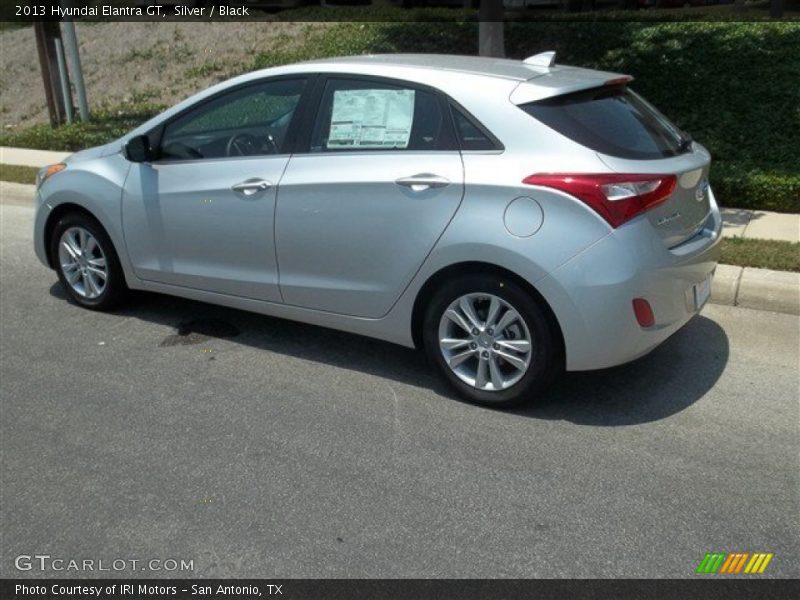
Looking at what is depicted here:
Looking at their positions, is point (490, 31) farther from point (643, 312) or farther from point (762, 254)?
point (643, 312)

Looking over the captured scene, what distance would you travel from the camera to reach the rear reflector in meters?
4.11

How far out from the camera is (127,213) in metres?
5.52

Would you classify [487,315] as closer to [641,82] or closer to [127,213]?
[127,213]

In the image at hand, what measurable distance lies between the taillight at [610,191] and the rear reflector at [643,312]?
1.26 ft

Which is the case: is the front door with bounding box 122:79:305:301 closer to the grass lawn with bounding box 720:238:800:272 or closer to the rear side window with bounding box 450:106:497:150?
the rear side window with bounding box 450:106:497:150

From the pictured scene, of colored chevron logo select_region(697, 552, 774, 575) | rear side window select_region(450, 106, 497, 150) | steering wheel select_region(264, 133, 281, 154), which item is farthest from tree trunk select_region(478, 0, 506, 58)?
colored chevron logo select_region(697, 552, 774, 575)

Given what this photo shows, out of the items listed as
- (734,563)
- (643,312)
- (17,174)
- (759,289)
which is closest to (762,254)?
(759,289)

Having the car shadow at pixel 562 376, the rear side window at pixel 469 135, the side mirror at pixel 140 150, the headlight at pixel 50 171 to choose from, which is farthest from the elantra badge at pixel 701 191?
the headlight at pixel 50 171

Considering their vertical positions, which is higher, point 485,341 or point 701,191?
point 701,191

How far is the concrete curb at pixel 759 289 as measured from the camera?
567cm

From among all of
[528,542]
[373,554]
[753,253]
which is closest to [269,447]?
[373,554]

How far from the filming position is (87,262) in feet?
19.3

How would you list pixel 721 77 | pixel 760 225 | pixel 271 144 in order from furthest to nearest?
pixel 721 77 → pixel 760 225 → pixel 271 144
